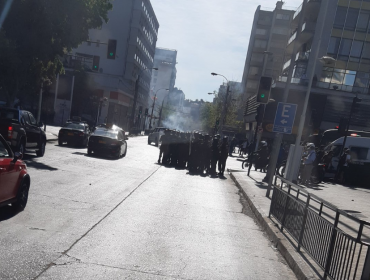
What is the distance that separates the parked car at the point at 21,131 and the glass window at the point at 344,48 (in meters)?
30.8

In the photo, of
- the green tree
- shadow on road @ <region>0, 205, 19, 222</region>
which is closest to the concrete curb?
shadow on road @ <region>0, 205, 19, 222</region>

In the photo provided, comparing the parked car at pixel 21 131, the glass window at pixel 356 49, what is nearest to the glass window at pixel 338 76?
the glass window at pixel 356 49

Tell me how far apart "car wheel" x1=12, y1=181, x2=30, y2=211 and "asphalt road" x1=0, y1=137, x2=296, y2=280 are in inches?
6.1

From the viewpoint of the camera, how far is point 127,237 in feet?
22.8

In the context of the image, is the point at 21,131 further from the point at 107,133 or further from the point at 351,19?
the point at 351,19

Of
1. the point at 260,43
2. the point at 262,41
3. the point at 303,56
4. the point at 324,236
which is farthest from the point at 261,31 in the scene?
the point at 324,236

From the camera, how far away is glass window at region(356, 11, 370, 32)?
3909 centimetres

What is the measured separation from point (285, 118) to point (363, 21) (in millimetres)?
30783

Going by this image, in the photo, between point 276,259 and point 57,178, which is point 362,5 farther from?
point 276,259

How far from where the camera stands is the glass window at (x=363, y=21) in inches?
1539

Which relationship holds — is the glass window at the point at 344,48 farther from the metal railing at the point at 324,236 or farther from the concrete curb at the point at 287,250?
the metal railing at the point at 324,236

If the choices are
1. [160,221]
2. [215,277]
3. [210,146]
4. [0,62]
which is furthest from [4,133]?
[215,277]

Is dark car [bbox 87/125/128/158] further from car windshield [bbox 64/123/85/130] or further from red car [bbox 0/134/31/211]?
red car [bbox 0/134/31/211]

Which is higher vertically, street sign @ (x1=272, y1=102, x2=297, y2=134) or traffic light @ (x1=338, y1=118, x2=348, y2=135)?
traffic light @ (x1=338, y1=118, x2=348, y2=135)
